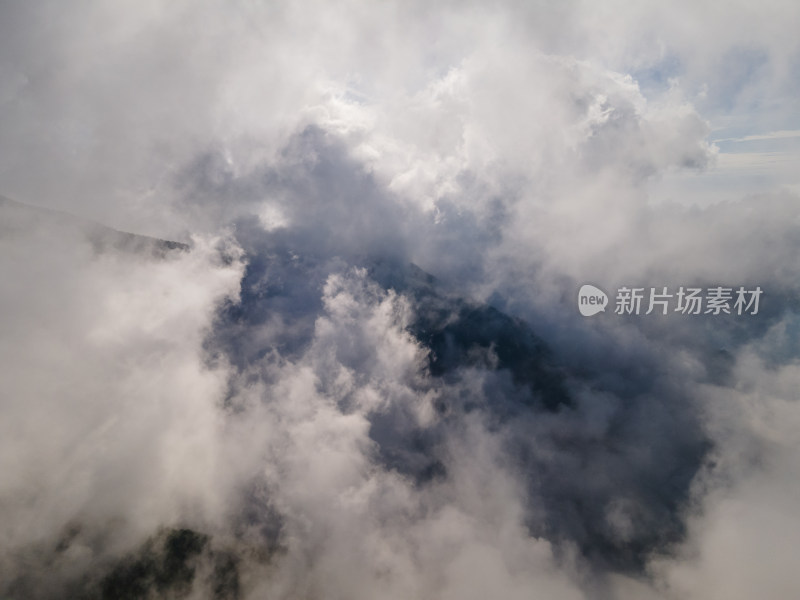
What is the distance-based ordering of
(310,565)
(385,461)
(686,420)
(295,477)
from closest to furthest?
(310,565)
(295,477)
(385,461)
(686,420)

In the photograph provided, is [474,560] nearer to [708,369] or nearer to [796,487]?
[796,487]

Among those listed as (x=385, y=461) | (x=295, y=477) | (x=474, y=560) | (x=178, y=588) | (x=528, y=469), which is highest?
(x=528, y=469)

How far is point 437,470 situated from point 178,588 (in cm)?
9196

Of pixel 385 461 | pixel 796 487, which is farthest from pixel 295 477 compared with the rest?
pixel 796 487

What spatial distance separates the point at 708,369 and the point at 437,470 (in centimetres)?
15970

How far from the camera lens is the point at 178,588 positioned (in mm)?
93688

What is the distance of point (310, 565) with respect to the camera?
4254 inches

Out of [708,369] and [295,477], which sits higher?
[708,369]

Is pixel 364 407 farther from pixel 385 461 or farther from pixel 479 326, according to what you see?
pixel 479 326

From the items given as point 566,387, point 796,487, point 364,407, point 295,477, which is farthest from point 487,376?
point 796,487

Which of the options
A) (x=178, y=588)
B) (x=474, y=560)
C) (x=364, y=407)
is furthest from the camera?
(x=364, y=407)

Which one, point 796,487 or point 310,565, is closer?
point 310,565

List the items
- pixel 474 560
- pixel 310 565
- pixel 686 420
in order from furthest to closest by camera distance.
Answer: pixel 686 420 < pixel 474 560 < pixel 310 565

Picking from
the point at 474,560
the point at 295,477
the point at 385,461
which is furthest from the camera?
the point at 385,461
